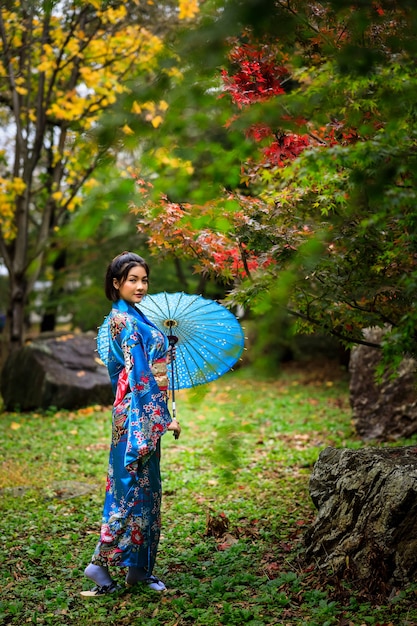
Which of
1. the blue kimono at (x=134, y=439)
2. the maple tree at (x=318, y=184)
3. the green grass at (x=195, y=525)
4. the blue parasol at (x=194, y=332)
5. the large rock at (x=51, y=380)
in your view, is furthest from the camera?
the large rock at (x=51, y=380)

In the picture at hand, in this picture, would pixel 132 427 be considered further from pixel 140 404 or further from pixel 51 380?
pixel 51 380

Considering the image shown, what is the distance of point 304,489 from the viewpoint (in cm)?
Result: 587

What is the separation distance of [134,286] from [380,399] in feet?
14.4

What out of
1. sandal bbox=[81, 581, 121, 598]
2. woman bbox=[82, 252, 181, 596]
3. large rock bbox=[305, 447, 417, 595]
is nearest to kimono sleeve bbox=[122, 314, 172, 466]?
woman bbox=[82, 252, 181, 596]

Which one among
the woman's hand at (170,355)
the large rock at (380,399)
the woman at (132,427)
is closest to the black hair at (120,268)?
the woman at (132,427)

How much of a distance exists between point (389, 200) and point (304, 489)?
381 cm

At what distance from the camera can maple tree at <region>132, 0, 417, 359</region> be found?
2.80 metres

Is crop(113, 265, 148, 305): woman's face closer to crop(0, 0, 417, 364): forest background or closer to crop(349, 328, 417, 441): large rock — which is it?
crop(0, 0, 417, 364): forest background

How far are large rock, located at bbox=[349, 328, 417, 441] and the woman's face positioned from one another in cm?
365

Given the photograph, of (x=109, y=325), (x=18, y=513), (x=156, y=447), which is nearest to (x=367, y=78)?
(x=109, y=325)

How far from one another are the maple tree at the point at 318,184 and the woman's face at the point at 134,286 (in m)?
0.35

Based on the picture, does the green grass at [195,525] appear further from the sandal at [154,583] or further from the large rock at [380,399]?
the large rock at [380,399]

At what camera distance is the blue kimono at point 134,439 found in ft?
12.3

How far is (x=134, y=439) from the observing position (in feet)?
12.1
